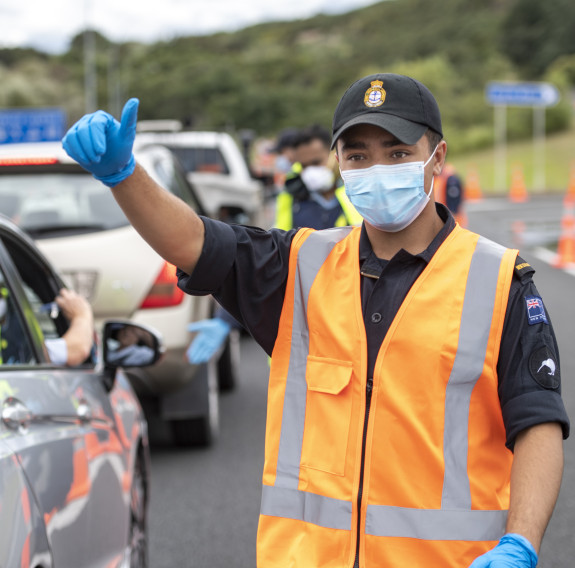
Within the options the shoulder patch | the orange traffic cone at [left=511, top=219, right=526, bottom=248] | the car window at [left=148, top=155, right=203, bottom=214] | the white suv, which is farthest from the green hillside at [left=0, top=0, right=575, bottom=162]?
the shoulder patch

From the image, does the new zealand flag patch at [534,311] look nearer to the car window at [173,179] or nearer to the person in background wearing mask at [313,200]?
the person in background wearing mask at [313,200]

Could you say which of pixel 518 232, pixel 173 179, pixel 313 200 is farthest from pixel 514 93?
pixel 313 200

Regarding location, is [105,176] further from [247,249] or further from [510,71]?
[510,71]

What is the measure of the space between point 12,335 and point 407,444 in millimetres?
1542

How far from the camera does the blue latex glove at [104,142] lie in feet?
7.32

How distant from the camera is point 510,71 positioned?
97250 mm

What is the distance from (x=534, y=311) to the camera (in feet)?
7.83

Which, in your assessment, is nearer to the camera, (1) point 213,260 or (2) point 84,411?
(1) point 213,260

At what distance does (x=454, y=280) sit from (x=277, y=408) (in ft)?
1.74

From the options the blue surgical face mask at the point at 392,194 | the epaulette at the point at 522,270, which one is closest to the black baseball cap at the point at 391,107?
the blue surgical face mask at the point at 392,194

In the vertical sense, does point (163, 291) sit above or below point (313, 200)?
below

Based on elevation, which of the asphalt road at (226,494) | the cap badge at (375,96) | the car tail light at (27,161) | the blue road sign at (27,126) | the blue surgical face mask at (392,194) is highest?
the blue road sign at (27,126)

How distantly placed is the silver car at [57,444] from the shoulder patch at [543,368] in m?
1.25

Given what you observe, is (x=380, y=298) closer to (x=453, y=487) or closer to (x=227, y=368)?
(x=453, y=487)
